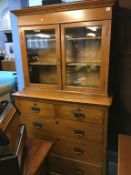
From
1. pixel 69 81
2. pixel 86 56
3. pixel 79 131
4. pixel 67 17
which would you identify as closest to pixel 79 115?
pixel 79 131

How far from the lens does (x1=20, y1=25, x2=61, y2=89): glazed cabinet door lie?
1.76 metres

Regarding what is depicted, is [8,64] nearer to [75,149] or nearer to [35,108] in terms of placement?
[35,108]

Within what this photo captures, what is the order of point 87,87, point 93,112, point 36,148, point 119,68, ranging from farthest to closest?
point 119,68
point 87,87
point 93,112
point 36,148

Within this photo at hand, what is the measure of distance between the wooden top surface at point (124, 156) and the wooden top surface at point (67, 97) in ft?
1.11

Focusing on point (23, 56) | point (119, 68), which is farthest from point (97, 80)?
point (23, 56)

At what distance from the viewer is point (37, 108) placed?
72.2 inches

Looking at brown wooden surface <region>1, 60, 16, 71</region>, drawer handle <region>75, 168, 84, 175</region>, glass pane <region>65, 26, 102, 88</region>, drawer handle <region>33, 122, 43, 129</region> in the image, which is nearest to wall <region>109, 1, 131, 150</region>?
glass pane <region>65, 26, 102, 88</region>

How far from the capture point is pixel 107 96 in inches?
63.9

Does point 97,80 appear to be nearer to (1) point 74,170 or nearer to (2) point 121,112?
(2) point 121,112

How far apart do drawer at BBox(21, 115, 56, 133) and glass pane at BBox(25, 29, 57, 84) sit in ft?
1.34

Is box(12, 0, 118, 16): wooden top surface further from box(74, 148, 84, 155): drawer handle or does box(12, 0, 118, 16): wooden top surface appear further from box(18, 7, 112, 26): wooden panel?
box(74, 148, 84, 155): drawer handle

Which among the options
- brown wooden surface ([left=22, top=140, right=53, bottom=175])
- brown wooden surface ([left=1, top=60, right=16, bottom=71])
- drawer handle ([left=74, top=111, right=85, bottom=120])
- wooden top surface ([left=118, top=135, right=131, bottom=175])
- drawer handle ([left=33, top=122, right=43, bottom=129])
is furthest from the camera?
brown wooden surface ([left=1, top=60, right=16, bottom=71])

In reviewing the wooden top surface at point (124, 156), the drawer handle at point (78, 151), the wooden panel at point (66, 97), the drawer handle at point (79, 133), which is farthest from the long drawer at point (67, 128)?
the wooden top surface at point (124, 156)

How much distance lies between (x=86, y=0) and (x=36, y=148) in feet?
4.16
